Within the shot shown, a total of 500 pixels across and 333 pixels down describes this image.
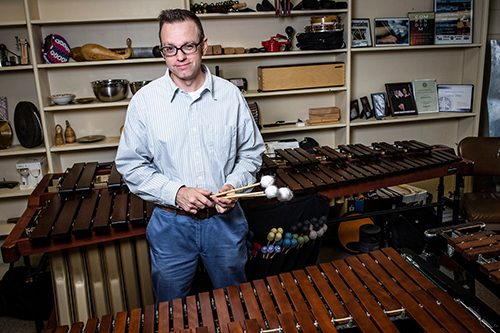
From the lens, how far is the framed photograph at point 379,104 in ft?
13.3

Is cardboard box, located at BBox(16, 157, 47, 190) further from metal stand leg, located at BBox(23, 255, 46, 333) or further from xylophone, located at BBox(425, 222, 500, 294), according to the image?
xylophone, located at BBox(425, 222, 500, 294)

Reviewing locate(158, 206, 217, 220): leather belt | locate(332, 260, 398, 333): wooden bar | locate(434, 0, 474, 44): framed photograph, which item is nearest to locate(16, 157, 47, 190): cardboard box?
locate(158, 206, 217, 220): leather belt

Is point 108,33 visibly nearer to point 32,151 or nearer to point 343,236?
point 32,151

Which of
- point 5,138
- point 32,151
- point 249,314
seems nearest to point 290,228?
point 249,314

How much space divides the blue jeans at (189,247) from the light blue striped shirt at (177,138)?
0.14m

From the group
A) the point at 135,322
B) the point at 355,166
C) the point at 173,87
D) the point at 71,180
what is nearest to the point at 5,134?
the point at 71,180

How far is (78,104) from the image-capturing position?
3.29 meters

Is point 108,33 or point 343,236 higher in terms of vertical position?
point 108,33

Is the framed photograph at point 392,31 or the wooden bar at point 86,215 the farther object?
the framed photograph at point 392,31

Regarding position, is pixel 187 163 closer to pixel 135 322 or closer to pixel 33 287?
pixel 135 322

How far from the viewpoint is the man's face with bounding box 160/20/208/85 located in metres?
1.60

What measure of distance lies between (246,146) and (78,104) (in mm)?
2018

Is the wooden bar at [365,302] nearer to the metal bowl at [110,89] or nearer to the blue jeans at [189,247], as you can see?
the blue jeans at [189,247]

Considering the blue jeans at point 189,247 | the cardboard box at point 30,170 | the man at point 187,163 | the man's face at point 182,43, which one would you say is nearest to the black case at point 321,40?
the man at point 187,163
